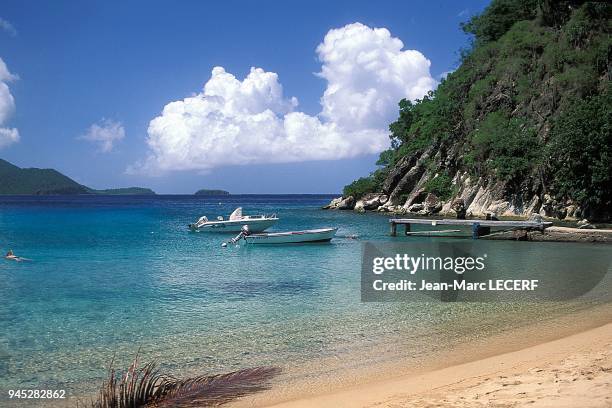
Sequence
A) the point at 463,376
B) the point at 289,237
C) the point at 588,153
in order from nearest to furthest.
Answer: the point at 463,376 → the point at 289,237 → the point at 588,153

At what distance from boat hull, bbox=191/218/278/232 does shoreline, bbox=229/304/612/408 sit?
29.0 meters

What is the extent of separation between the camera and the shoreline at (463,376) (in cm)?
693

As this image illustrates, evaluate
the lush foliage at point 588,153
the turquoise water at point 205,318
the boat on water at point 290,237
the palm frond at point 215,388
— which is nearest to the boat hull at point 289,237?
the boat on water at point 290,237

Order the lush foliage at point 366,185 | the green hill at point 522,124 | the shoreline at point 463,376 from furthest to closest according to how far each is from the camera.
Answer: the lush foliage at point 366,185 → the green hill at point 522,124 → the shoreline at point 463,376

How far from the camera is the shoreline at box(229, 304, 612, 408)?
22.7ft

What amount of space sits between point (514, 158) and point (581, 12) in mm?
17776

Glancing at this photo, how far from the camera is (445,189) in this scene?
56.2m

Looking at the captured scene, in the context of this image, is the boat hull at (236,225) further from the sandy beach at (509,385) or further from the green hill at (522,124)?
the sandy beach at (509,385)

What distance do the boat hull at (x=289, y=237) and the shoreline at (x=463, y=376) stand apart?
20.4 metres

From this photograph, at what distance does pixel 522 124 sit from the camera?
48.6 m

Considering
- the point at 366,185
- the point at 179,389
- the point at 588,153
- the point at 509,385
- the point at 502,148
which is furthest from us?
the point at 366,185

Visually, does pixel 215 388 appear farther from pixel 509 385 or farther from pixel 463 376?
pixel 509 385

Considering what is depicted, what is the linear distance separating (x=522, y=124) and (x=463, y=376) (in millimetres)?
45981

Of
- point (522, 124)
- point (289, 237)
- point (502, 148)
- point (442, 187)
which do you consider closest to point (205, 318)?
point (289, 237)
